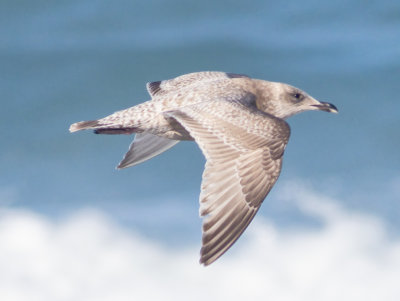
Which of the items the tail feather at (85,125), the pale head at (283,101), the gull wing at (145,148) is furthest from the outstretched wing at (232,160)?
the gull wing at (145,148)

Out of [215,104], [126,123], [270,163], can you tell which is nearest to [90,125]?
[126,123]

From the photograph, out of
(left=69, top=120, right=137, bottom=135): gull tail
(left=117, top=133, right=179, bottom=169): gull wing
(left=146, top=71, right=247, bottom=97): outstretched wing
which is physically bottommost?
(left=117, top=133, right=179, bottom=169): gull wing

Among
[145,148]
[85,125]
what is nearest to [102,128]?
[85,125]

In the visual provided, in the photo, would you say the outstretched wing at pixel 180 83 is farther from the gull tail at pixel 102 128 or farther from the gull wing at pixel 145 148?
the gull tail at pixel 102 128

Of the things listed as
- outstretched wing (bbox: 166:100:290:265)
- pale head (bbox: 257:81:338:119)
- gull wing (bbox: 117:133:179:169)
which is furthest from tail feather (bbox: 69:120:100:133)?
pale head (bbox: 257:81:338:119)

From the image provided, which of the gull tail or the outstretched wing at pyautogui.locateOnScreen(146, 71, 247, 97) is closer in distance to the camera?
the gull tail

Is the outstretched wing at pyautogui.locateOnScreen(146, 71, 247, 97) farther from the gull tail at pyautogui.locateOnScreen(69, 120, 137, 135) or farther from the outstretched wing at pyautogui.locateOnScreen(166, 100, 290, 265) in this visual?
the outstretched wing at pyautogui.locateOnScreen(166, 100, 290, 265)

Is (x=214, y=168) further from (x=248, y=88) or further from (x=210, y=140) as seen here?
(x=248, y=88)

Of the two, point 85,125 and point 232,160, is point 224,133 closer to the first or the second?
point 232,160
